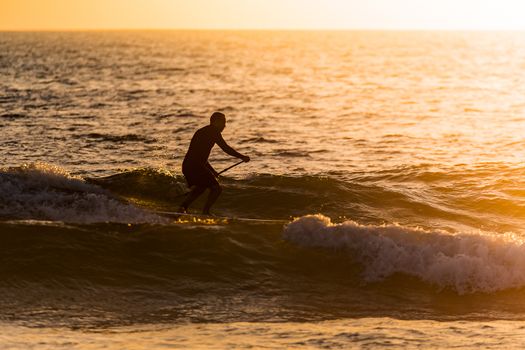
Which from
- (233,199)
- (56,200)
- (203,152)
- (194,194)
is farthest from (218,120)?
(233,199)

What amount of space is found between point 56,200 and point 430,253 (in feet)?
23.7

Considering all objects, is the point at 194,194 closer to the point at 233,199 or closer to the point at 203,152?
the point at 203,152

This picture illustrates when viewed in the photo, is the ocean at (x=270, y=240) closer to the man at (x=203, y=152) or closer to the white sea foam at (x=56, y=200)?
the white sea foam at (x=56, y=200)

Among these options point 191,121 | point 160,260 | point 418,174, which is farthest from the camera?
point 191,121

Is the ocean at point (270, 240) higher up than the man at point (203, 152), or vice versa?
the man at point (203, 152)

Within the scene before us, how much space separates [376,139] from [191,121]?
9.78 metres

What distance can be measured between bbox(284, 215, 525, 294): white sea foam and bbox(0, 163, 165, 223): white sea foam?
11.3 feet

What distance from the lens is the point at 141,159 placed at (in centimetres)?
2603

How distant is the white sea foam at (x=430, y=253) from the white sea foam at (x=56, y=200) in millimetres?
3449

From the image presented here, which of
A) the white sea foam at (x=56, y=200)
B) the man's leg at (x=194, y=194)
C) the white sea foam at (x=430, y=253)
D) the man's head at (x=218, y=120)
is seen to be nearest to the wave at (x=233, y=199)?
the white sea foam at (x=56, y=200)

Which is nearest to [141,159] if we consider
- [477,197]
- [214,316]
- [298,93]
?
[477,197]

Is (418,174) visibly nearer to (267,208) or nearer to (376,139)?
(267,208)

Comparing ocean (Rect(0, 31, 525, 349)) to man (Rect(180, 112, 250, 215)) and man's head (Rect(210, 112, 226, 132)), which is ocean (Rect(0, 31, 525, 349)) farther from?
man's head (Rect(210, 112, 226, 132))

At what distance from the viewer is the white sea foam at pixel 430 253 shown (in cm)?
1230
